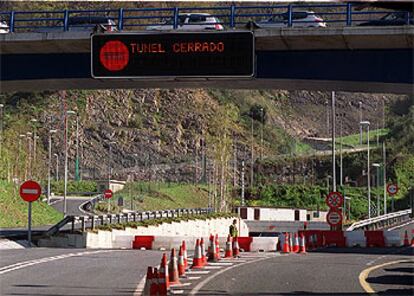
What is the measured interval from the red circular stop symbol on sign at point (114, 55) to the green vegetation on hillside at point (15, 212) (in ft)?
119

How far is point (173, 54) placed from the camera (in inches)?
903

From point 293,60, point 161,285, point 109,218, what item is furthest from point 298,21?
point 109,218

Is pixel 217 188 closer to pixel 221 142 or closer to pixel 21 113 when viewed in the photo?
pixel 221 142

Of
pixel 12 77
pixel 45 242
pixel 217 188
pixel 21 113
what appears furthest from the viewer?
pixel 21 113

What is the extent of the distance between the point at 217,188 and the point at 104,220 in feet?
179

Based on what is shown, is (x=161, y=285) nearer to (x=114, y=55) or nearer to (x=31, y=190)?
(x=114, y=55)

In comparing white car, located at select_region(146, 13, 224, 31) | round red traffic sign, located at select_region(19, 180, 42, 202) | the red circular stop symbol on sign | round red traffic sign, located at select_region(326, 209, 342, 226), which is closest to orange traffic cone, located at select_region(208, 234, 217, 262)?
white car, located at select_region(146, 13, 224, 31)

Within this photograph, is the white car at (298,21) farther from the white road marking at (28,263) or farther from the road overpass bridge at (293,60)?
the white road marking at (28,263)

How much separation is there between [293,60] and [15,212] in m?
36.4

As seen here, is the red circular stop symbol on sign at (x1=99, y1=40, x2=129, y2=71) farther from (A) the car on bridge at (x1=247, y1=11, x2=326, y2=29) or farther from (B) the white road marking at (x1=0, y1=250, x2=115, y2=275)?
(A) the car on bridge at (x1=247, y1=11, x2=326, y2=29)

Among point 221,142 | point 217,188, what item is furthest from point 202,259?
point 217,188

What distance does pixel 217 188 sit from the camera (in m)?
99.5

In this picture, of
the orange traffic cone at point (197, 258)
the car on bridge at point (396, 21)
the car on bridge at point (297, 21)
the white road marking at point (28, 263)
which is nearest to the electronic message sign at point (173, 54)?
the orange traffic cone at point (197, 258)

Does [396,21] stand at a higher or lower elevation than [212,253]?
higher
